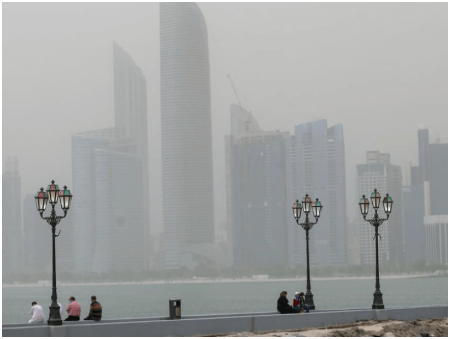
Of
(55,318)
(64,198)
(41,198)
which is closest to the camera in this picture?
(55,318)

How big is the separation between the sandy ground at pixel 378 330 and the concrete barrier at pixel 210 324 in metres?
0.43

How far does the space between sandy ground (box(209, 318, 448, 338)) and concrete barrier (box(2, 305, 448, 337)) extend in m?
0.43

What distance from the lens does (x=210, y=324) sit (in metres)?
27.2

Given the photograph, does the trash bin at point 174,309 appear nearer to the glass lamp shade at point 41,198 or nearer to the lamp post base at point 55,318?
the lamp post base at point 55,318

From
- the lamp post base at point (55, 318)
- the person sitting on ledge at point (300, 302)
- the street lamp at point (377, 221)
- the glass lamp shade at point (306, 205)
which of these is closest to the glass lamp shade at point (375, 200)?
the street lamp at point (377, 221)

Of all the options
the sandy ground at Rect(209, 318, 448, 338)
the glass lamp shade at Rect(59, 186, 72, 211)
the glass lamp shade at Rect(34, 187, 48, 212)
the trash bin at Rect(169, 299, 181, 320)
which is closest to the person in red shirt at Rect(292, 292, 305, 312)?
the sandy ground at Rect(209, 318, 448, 338)

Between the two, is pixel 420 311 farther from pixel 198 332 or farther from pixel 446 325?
pixel 198 332

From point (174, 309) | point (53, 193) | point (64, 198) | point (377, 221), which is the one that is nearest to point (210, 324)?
point (174, 309)

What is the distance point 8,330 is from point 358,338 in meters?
10.0

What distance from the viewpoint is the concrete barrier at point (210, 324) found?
2417 cm

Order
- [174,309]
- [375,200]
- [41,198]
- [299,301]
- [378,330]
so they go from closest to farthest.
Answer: [174,309], [41,198], [378,330], [299,301], [375,200]

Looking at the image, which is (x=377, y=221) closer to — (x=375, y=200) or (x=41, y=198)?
(x=375, y=200)

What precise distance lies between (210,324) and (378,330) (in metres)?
5.72

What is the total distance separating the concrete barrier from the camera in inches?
952
